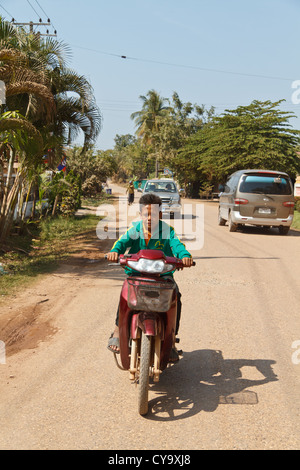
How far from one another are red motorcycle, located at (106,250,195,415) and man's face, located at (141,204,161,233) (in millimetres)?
488

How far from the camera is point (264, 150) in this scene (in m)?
35.8

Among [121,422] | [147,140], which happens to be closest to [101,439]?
[121,422]

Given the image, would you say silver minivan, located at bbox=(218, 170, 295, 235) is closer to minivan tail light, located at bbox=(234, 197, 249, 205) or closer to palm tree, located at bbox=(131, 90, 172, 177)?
minivan tail light, located at bbox=(234, 197, 249, 205)

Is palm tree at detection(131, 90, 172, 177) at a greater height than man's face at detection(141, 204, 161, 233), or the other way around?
palm tree at detection(131, 90, 172, 177)

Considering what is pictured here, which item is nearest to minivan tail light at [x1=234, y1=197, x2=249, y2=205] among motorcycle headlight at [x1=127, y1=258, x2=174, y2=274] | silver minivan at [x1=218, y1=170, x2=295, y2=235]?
silver minivan at [x1=218, y1=170, x2=295, y2=235]

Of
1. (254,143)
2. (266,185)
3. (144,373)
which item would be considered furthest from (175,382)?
(254,143)

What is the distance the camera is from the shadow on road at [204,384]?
13.2 feet

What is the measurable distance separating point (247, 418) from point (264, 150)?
3357 centimetres

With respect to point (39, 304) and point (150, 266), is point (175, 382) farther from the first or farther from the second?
point (39, 304)

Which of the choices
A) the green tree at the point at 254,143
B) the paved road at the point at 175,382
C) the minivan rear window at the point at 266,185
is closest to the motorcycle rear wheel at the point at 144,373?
the paved road at the point at 175,382

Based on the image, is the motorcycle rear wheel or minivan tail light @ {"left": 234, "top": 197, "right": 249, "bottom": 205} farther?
minivan tail light @ {"left": 234, "top": 197, "right": 249, "bottom": 205}

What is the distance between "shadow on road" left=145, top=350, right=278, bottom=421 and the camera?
4027mm

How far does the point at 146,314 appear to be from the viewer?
3.94m

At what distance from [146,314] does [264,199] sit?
1267 cm
